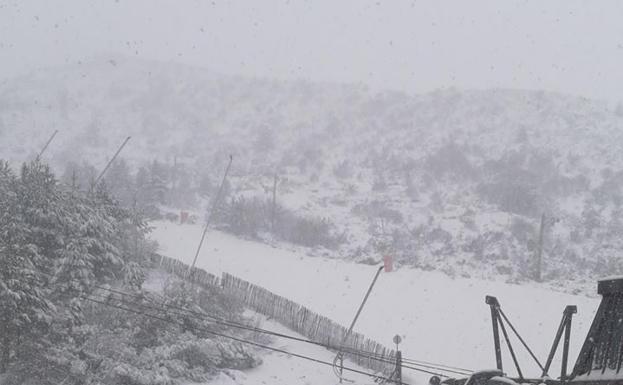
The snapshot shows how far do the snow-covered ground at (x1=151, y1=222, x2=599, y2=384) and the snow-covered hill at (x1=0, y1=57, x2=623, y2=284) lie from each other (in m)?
2.84

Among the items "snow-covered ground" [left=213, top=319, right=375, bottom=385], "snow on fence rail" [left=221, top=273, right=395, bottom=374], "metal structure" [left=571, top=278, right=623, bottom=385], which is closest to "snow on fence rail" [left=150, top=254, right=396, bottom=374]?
"snow on fence rail" [left=221, top=273, right=395, bottom=374]

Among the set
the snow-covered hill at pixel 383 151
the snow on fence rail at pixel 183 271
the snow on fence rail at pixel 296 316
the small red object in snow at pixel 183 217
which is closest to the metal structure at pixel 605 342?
the snow on fence rail at pixel 296 316

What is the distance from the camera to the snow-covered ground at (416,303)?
16438 millimetres

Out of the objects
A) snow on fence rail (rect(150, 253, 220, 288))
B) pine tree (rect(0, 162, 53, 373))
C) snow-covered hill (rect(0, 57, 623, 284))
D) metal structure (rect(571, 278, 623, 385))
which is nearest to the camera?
metal structure (rect(571, 278, 623, 385))

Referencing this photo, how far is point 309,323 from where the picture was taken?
1708 cm

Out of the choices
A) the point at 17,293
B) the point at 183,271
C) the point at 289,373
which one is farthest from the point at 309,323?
the point at 17,293

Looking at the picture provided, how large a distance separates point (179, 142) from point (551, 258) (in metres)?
40.7

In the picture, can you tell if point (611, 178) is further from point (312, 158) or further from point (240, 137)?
point (240, 137)

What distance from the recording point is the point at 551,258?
90.3 feet

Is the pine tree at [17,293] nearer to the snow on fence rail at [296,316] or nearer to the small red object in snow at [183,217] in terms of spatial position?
the snow on fence rail at [296,316]

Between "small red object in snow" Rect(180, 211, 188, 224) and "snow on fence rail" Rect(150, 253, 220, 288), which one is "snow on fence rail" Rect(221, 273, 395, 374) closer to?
"snow on fence rail" Rect(150, 253, 220, 288)

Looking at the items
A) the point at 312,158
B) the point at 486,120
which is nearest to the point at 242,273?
the point at 312,158

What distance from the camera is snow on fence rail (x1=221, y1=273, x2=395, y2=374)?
1488 cm

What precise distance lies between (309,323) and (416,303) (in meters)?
5.51
